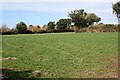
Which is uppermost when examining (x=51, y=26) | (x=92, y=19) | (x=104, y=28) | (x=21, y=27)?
(x=92, y=19)

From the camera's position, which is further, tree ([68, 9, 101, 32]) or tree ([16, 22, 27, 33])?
tree ([68, 9, 101, 32])

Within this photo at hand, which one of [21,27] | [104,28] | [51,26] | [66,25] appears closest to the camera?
[21,27]

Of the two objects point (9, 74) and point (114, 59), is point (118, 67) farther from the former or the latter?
point (9, 74)

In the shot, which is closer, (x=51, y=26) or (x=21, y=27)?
(x=21, y=27)

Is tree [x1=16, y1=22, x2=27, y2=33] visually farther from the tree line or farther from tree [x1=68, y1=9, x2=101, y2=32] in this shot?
tree [x1=68, y1=9, x2=101, y2=32]

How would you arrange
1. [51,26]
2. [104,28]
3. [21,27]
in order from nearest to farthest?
[21,27]
[104,28]
[51,26]

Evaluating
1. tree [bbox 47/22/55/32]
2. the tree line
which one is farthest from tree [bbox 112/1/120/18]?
tree [bbox 47/22/55/32]

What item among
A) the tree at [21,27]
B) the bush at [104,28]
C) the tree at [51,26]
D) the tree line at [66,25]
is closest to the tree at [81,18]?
the tree line at [66,25]

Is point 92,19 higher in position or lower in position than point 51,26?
higher

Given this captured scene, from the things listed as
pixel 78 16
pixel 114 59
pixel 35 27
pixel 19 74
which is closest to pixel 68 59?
pixel 114 59

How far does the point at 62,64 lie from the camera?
1450cm

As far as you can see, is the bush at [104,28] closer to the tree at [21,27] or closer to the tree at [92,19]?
the tree at [21,27]

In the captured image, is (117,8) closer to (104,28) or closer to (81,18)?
(104,28)

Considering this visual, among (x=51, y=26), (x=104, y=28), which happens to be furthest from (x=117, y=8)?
(x=51, y=26)
